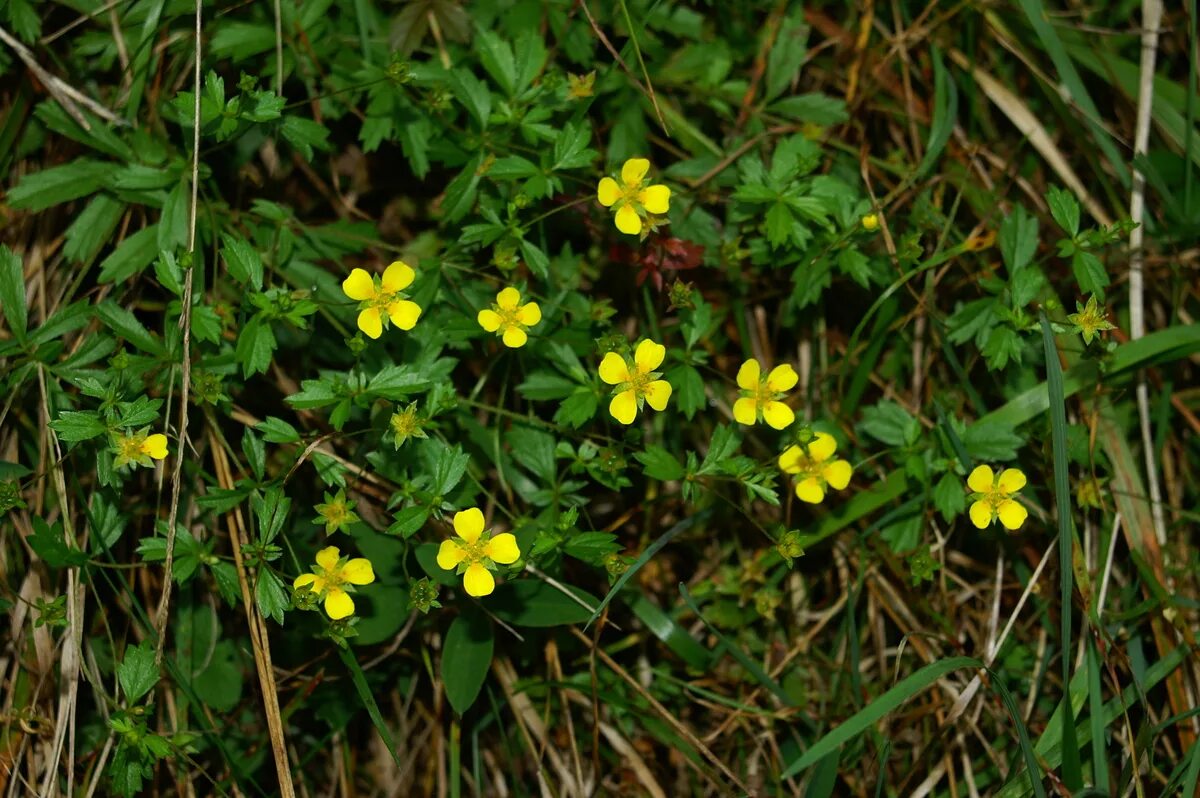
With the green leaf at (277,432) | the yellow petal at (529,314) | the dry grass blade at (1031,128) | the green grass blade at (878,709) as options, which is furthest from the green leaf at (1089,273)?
the green leaf at (277,432)

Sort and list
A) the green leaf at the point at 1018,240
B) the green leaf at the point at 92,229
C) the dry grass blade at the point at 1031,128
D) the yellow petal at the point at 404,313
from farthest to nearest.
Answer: the dry grass blade at the point at 1031,128 → the green leaf at the point at 1018,240 → the green leaf at the point at 92,229 → the yellow petal at the point at 404,313

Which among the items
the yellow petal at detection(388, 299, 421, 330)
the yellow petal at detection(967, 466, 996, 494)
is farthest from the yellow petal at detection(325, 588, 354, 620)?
the yellow petal at detection(967, 466, 996, 494)

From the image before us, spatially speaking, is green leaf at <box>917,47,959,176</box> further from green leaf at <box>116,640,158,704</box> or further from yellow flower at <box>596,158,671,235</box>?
green leaf at <box>116,640,158,704</box>

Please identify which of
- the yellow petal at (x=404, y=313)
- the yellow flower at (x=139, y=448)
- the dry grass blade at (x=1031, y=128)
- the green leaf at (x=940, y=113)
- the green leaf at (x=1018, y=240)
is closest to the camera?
the yellow flower at (x=139, y=448)

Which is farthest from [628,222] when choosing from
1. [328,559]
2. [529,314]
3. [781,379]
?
[328,559]

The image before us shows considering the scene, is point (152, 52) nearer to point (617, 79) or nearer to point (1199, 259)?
point (617, 79)

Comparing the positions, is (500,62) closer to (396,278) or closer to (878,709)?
(396,278)

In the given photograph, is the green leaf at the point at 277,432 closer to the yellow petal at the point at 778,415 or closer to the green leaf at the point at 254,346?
the green leaf at the point at 254,346
